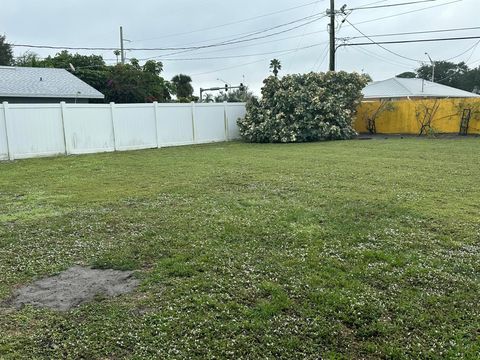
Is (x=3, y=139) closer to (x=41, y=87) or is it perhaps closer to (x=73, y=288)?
(x=41, y=87)

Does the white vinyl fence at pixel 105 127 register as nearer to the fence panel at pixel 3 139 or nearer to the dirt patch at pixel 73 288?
the fence panel at pixel 3 139

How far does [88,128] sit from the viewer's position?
13844 mm

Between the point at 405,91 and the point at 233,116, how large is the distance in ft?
60.4

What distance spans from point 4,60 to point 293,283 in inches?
1373

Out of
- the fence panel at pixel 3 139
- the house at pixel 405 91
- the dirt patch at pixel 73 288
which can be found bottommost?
the dirt patch at pixel 73 288

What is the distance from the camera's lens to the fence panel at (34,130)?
12.3 metres

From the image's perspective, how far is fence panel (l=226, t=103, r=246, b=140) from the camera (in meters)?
18.2

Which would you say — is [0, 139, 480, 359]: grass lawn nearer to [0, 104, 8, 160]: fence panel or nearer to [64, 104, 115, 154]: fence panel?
[0, 104, 8, 160]: fence panel

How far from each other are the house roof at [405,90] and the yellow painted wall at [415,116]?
11625 mm

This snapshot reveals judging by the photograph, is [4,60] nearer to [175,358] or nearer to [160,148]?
[160,148]

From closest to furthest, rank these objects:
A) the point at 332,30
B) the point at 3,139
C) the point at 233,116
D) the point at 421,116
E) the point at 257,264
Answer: the point at 257,264, the point at 3,139, the point at 233,116, the point at 421,116, the point at 332,30

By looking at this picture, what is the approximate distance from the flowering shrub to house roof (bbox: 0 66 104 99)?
31.9 feet

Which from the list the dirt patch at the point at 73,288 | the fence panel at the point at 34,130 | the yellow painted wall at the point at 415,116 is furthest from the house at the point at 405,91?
the dirt patch at the point at 73,288

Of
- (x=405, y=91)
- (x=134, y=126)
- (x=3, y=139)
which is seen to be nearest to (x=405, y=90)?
(x=405, y=91)
